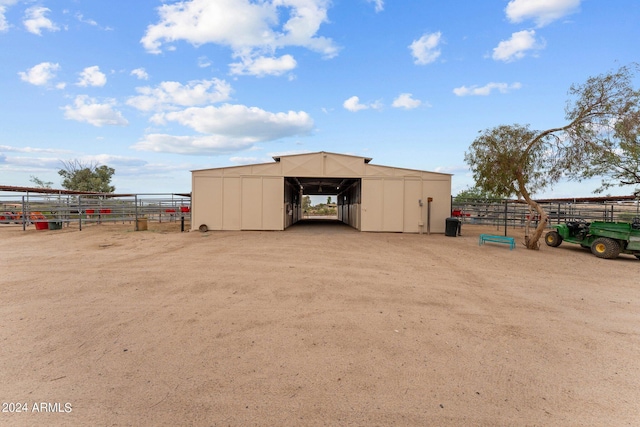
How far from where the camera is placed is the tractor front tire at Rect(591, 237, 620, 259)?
943cm

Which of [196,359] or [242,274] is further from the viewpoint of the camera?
[242,274]

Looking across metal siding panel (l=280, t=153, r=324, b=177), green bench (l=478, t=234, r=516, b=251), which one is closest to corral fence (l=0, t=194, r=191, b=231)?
metal siding panel (l=280, t=153, r=324, b=177)

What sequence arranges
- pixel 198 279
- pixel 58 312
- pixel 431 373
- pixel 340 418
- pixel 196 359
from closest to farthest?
pixel 340 418 → pixel 431 373 → pixel 196 359 → pixel 58 312 → pixel 198 279

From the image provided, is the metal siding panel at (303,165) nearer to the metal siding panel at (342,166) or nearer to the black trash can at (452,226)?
the metal siding panel at (342,166)

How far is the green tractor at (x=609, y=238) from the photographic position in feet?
30.3

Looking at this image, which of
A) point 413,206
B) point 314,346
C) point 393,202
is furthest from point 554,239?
point 314,346

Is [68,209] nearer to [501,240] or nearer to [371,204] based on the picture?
[371,204]

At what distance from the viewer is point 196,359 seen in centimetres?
317

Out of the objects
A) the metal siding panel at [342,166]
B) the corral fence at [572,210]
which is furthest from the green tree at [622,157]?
the metal siding panel at [342,166]

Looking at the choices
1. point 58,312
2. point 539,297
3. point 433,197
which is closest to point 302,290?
point 58,312

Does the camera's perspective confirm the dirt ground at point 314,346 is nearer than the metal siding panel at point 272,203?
Yes

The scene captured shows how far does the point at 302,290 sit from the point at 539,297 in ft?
14.0

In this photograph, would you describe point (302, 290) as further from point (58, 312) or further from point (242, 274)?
point (58, 312)

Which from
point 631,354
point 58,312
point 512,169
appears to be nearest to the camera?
point 631,354
